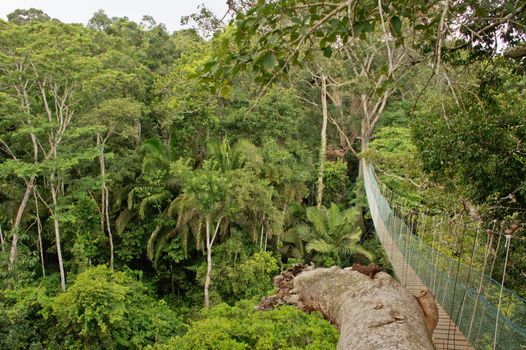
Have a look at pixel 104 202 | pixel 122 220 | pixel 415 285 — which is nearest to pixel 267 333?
pixel 415 285

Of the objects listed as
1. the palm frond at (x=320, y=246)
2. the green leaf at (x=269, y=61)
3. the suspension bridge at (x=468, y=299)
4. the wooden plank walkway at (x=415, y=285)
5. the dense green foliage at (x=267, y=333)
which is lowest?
the palm frond at (x=320, y=246)

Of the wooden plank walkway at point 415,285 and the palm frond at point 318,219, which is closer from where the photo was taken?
the wooden plank walkway at point 415,285

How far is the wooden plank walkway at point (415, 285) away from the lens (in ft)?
9.76

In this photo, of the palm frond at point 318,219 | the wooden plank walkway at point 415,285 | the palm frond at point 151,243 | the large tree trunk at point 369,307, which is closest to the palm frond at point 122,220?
the palm frond at point 151,243

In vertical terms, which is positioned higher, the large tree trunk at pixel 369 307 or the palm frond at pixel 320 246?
the large tree trunk at pixel 369 307

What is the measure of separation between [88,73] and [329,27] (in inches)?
283

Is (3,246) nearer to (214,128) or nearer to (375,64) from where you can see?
(214,128)

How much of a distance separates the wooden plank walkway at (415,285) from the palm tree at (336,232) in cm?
288

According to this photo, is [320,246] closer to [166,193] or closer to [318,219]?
[318,219]

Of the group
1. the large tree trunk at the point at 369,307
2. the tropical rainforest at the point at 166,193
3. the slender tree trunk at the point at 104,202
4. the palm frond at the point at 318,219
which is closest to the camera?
the large tree trunk at the point at 369,307

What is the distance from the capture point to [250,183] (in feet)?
26.6

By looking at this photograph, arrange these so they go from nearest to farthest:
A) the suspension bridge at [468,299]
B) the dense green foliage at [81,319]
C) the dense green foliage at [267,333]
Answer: the suspension bridge at [468,299]
the dense green foliage at [267,333]
the dense green foliage at [81,319]

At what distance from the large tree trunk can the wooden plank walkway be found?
344 mm

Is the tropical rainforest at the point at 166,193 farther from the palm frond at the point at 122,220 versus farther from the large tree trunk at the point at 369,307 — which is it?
the large tree trunk at the point at 369,307
